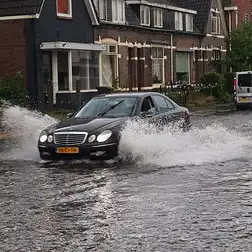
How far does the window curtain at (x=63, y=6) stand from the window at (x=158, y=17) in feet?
38.1

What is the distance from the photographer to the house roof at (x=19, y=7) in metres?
30.5

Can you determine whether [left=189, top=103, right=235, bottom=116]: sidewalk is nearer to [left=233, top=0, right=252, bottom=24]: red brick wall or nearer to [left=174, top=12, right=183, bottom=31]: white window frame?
[left=174, top=12, right=183, bottom=31]: white window frame

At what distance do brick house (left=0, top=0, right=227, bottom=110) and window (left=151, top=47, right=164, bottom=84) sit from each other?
0.21 feet

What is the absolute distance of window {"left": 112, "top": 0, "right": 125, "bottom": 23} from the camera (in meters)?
38.4

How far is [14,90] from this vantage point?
28578 mm

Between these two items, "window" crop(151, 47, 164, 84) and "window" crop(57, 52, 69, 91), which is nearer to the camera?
"window" crop(57, 52, 69, 91)

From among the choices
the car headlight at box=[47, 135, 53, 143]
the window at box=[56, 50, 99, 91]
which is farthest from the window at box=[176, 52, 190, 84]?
the car headlight at box=[47, 135, 53, 143]

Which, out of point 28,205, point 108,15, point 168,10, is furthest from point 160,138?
point 168,10

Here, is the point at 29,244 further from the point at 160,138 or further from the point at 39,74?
the point at 39,74

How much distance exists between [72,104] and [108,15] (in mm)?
8099

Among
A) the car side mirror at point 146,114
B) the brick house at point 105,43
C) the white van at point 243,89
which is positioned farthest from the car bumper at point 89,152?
the white van at point 243,89

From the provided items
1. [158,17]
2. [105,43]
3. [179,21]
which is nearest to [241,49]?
[179,21]

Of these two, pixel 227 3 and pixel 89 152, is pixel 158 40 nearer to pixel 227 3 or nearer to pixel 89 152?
pixel 227 3

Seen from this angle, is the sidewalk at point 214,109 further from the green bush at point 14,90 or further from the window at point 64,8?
the green bush at point 14,90
